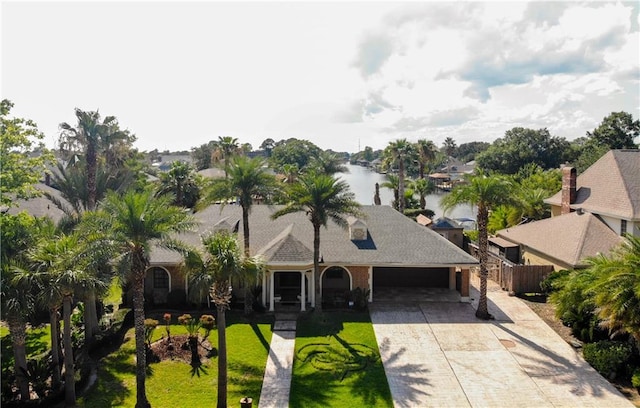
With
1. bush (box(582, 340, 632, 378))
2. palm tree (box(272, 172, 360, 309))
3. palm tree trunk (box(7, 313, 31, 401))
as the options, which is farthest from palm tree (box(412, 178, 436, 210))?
palm tree trunk (box(7, 313, 31, 401))

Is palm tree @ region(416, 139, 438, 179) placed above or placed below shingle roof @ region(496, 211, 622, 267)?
above

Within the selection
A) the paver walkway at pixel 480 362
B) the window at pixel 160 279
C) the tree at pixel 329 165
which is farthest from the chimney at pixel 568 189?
the window at pixel 160 279

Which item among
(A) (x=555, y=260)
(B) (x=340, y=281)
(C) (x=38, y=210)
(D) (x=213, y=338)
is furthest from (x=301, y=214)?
(C) (x=38, y=210)

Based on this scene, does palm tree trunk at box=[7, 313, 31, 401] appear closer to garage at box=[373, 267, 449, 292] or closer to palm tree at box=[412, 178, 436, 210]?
garage at box=[373, 267, 449, 292]

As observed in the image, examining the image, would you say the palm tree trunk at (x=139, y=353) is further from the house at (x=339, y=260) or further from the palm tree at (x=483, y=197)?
the palm tree at (x=483, y=197)

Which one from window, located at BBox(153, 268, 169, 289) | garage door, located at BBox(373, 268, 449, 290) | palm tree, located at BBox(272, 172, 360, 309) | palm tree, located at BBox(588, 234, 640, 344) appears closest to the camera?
palm tree, located at BBox(588, 234, 640, 344)

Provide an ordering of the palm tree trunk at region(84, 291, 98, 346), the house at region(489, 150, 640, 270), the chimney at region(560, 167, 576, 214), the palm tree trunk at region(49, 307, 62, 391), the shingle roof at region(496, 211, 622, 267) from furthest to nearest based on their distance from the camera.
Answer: the chimney at region(560, 167, 576, 214), the house at region(489, 150, 640, 270), the shingle roof at region(496, 211, 622, 267), the palm tree trunk at region(84, 291, 98, 346), the palm tree trunk at region(49, 307, 62, 391)

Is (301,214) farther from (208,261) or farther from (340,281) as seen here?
(208,261)

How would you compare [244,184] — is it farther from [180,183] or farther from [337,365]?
[180,183]
